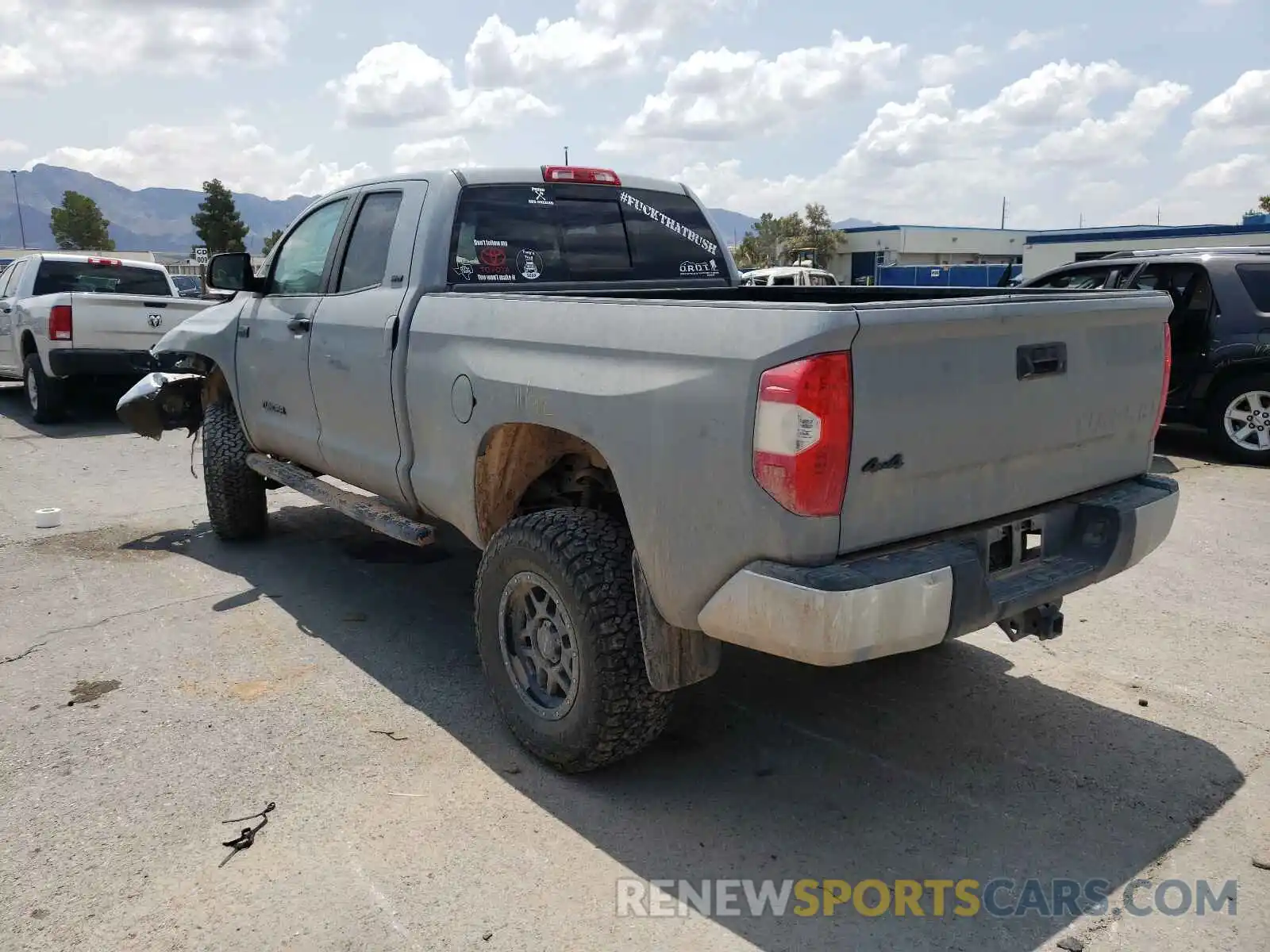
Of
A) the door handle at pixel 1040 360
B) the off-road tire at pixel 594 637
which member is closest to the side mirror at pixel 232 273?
the off-road tire at pixel 594 637

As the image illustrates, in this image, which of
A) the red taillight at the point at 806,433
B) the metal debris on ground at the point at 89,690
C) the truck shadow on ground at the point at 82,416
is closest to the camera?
the red taillight at the point at 806,433

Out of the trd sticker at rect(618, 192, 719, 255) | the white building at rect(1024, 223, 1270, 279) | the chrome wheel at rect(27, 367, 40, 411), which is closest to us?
the trd sticker at rect(618, 192, 719, 255)

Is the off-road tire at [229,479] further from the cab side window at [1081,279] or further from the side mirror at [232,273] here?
the cab side window at [1081,279]

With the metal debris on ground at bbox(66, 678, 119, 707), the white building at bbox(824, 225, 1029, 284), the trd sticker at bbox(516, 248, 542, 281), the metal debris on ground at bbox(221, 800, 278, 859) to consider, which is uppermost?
the white building at bbox(824, 225, 1029, 284)

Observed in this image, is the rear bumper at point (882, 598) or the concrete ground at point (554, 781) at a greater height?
the rear bumper at point (882, 598)

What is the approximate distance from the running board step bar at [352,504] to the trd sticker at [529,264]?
3.92ft

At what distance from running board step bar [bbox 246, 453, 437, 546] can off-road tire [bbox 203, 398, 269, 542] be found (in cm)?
15

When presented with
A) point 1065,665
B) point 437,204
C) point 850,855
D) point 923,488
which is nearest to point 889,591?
point 923,488

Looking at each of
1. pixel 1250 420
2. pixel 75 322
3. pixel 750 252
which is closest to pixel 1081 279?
pixel 1250 420

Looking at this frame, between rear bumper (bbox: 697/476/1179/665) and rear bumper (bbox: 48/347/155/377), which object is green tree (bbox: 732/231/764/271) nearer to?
rear bumper (bbox: 48/347/155/377)

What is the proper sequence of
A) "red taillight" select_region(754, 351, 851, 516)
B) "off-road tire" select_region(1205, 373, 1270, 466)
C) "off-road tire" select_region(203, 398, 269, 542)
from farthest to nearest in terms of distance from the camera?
1. "off-road tire" select_region(1205, 373, 1270, 466)
2. "off-road tire" select_region(203, 398, 269, 542)
3. "red taillight" select_region(754, 351, 851, 516)

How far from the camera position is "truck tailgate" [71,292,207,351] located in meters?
10.8

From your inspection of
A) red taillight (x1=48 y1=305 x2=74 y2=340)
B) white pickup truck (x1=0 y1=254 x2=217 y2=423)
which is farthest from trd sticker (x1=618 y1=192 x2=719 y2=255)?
red taillight (x1=48 y1=305 x2=74 y2=340)

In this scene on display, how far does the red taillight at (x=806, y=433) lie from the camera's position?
8.15 ft
